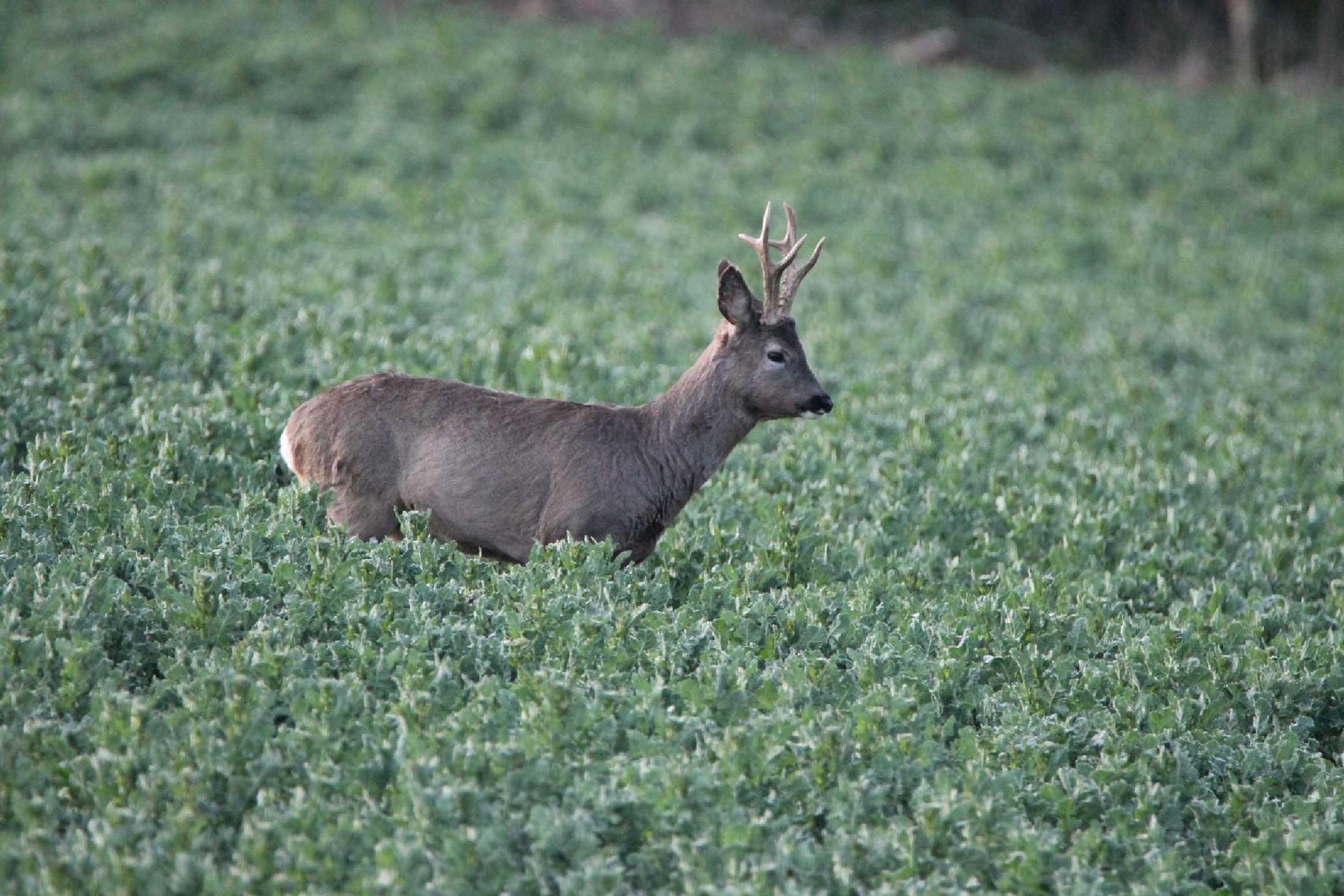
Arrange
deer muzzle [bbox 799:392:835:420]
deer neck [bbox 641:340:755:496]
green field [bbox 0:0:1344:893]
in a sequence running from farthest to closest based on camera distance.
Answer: deer neck [bbox 641:340:755:496]
deer muzzle [bbox 799:392:835:420]
green field [bbox 0:0:1344:893]

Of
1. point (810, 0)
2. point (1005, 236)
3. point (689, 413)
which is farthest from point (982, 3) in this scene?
point (689, 413)

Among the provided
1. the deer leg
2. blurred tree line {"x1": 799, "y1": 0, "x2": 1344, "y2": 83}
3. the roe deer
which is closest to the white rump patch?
the roe deer

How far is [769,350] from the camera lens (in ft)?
24.4

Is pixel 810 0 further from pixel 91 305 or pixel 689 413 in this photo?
pixel 689 413

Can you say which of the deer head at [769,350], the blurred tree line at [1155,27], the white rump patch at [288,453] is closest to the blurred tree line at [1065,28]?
the blurred tree line at [1155,27]

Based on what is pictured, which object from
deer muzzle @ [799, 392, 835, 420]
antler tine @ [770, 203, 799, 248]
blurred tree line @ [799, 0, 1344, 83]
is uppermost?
blurred tree line @ [799, 0, 1344, 83]

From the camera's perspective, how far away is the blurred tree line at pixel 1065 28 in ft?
96.7

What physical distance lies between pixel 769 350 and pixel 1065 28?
28173 millimetres

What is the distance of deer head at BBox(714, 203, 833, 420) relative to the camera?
7.36 metres

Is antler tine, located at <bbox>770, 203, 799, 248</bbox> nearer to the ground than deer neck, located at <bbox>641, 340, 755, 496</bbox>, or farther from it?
farther from it

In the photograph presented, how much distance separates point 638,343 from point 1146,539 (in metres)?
5.07

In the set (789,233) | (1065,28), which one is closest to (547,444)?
(789,233)

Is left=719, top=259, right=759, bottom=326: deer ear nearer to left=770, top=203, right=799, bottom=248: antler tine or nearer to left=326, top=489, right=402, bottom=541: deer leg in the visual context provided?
left=770, top=203, right=799, bottom=248: antler tine

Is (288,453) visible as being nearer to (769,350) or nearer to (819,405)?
(769,350)
